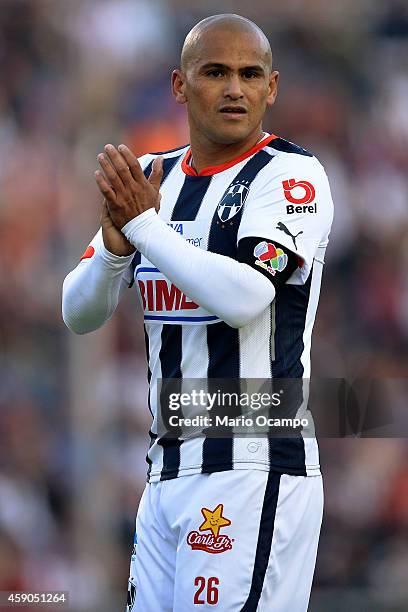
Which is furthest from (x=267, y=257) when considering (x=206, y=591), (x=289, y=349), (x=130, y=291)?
(x=130, y=291)

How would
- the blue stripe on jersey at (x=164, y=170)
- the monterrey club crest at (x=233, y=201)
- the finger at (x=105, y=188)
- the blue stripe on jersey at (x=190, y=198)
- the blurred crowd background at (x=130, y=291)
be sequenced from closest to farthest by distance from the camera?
the finger at (x=105, y=188), the monterrey club crest at (x=233, y=201), the blue stripe on jersey at (x=190, y=198), the blue stripe on jersey at (x=164, y=170), the blurred crowd background at (x=130, y=291)

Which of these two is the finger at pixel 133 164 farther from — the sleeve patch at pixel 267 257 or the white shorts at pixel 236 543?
the white shorts at pixel 236 543

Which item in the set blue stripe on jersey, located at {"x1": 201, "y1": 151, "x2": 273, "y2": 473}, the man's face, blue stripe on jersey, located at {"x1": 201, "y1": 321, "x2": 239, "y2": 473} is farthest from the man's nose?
blue stripe on jersey, located at {"x1": 201, "y1": 321, "x2": 239, "y2": 473}

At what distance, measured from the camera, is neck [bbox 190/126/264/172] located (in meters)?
3.55

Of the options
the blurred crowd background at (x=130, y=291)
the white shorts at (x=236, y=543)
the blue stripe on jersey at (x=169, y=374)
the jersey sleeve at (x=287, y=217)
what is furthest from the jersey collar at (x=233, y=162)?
the blurred crowd background at (x=130, y=291)

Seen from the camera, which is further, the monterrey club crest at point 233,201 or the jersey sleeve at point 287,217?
the monterrey club crest at point 233,201

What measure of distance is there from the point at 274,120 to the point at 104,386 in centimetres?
185

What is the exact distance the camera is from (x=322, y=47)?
250 inches

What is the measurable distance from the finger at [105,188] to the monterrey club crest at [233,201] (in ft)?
1.09

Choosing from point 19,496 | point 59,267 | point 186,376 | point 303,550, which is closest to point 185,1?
point 59,267

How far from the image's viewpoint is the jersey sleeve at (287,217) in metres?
3.22

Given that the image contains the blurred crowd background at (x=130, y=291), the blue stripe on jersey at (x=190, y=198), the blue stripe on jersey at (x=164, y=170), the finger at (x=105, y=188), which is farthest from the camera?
the blurred crowd background at (x=130, y=291)

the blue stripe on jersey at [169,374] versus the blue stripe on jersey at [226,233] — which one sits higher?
the blue stripe on jersey at [226,233]

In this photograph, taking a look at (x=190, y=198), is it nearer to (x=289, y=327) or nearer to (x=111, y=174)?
(x=111, y=174)
